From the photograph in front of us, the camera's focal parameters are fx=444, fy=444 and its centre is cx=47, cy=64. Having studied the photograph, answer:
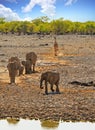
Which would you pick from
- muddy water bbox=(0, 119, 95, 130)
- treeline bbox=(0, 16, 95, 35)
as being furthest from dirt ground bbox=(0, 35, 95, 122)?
treeline bbox=(0, 16, 95, 35)

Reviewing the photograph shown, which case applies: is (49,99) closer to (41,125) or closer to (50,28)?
(41,125)

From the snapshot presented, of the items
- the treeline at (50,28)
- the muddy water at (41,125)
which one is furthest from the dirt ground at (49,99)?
the treeline at (50,28)

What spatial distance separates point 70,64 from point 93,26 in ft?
415

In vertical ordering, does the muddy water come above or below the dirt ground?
below

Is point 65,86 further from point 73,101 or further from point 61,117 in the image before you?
point 61,117

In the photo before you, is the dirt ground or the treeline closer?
the dirt ground

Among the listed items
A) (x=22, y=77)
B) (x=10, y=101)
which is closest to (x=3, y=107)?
(x=10, y=101)

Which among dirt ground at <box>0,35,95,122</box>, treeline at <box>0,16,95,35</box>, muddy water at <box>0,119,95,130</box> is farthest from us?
treeline at <box>0,16,95,35</box>

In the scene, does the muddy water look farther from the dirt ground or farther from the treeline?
the treeline

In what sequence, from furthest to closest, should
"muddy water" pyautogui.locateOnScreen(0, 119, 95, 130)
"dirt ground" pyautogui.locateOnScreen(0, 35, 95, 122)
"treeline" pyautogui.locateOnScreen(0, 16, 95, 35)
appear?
"treeline" pyautogui.locateOnScreen(0, 16, 95, 35), "dirt ground" pyautogui.locateOnScreen(0, 35, 95, 122), "muddy water" pyautogui.locateOnScreen(0, 119, 95, 130)

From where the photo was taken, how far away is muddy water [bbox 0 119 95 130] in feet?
62.0

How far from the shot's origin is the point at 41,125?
19250mm

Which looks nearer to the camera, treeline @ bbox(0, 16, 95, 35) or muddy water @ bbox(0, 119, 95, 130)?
muddy water @ bbox(0, 119, 95, 130)

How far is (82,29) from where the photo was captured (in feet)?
543
